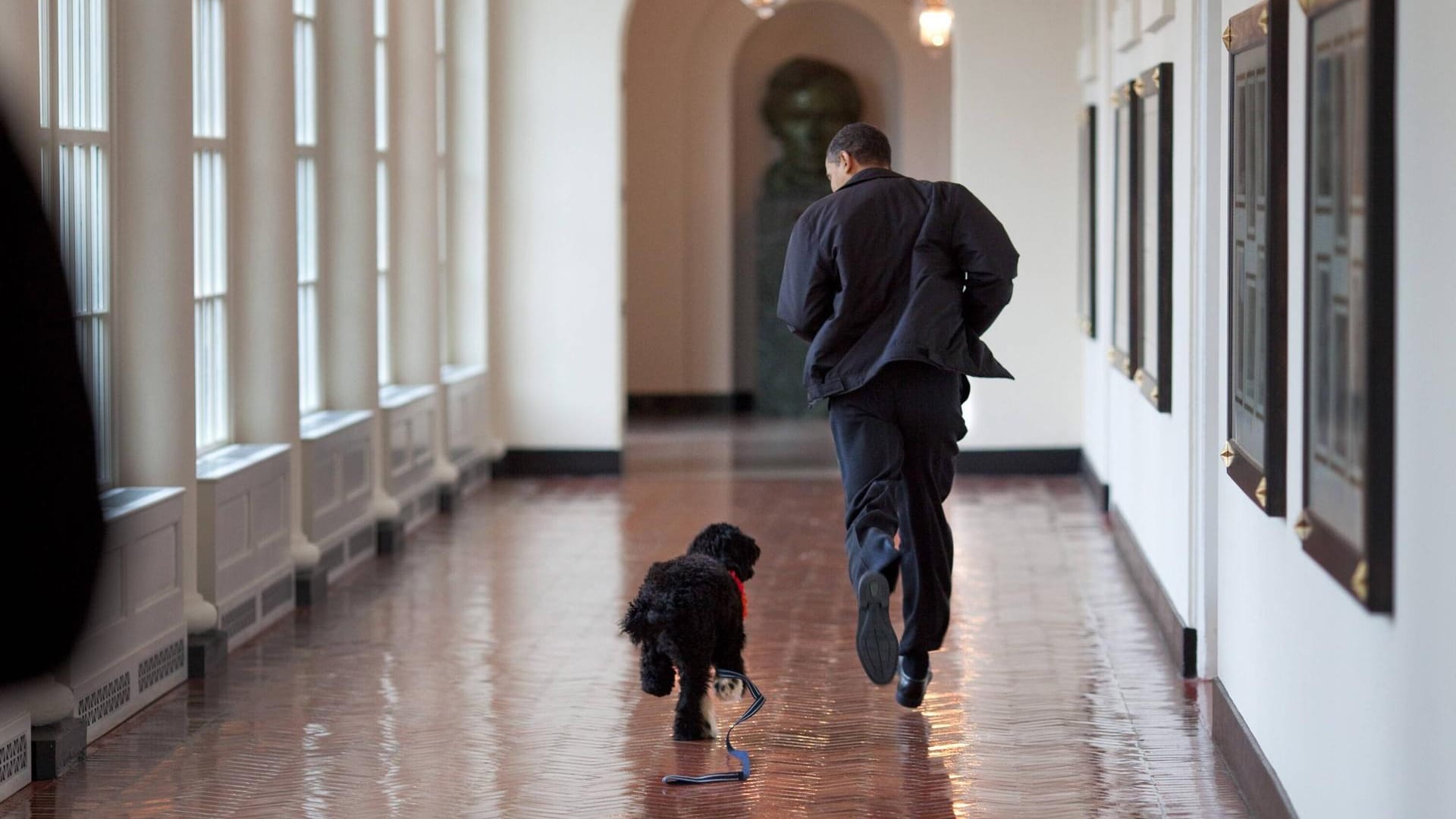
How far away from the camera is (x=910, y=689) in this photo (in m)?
5.68

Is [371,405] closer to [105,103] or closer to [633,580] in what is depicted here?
[633,580]

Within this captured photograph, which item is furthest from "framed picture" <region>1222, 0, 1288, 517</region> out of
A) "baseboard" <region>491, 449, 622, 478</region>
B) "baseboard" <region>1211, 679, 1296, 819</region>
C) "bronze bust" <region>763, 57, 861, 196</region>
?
"bronze bust" <region>763, 57, 861, 196</region>

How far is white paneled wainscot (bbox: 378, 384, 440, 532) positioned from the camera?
9625 mm

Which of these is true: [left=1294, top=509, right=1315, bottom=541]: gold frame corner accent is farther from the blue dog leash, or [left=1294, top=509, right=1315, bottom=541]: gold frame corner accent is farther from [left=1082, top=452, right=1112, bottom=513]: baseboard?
[left=1082, top=452, right=1112, bottom=513]: baseboard

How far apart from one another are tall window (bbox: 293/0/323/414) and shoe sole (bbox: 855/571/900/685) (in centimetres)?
448

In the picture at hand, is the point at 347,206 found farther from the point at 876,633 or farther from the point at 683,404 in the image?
the point at 683,404

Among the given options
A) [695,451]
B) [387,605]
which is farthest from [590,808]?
[695,451]

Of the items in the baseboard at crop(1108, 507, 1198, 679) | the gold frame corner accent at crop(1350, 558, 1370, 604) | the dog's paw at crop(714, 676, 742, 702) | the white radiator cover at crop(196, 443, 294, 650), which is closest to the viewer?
the gold frame corner accent at crop(1350, 558, 1370, 604)

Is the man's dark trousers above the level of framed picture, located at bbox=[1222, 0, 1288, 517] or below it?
below

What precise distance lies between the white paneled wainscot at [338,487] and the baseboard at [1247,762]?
4.36 meters

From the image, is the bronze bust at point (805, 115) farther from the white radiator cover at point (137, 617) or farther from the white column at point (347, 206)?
the white radiator cover at point (137, 617)

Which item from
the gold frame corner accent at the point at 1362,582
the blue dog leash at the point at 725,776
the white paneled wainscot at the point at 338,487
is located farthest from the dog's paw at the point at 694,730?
the white paneled wainscot at the point at 338,487

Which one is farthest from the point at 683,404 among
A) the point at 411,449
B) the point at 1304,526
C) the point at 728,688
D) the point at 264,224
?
the point at 1304,526

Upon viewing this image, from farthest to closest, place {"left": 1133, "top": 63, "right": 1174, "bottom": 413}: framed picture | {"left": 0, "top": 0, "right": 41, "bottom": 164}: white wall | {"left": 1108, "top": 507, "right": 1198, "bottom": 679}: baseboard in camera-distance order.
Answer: {"left": 1133, "top": 63, "right": 1174, "bottom": 413}: framed picture
{"left": 1108, "top": 507, "right": 1198, "bottom": 679}: baseboard
{"left": 0, "top": 0, "right": 41, "bottom": 164}: white wall
